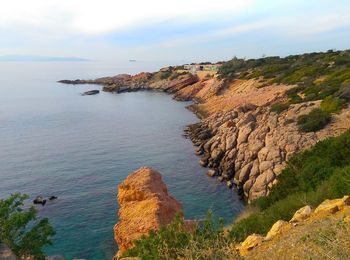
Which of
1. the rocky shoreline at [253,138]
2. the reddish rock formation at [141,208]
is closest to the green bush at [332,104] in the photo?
the rocky shoreline at [253,138]

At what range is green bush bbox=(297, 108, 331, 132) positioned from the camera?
38.1 meters

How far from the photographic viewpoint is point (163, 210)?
892 inches

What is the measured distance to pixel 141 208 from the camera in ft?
77.1

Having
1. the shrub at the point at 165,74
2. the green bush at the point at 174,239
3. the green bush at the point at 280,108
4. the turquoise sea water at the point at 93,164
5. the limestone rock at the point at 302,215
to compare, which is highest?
the shrub at the point at 165,74

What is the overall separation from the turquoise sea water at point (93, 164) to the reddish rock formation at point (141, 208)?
3.55 m

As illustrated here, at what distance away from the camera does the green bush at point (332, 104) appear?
135 feet

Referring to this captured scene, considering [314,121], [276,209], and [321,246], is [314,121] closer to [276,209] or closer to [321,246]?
[276,209]

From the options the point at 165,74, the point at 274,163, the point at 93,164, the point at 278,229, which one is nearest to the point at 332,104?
the point at 274,163

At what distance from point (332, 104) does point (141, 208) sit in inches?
1097

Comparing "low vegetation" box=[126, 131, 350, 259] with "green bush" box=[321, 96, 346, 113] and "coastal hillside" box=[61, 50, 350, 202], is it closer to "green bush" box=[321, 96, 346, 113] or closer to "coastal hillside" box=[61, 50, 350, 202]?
"coastal hillside" box=[61, 50, 350, 202]

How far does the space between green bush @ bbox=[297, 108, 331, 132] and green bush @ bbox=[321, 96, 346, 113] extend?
118 cm

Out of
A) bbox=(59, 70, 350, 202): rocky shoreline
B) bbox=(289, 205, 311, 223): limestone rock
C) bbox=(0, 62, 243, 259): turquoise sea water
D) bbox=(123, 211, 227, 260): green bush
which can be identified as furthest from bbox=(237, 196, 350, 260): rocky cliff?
bbox=(59, 70, 350, 202): rocky shoreline

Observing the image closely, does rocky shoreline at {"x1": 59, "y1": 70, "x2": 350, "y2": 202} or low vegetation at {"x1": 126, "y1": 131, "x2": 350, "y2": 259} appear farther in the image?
rocky shoreline at {"x1": 59, "y1": 70, "x2": 350, "y2": 202}

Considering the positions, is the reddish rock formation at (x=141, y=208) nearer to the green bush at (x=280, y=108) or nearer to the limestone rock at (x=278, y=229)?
the limestone rock at (x=278, y=229)
